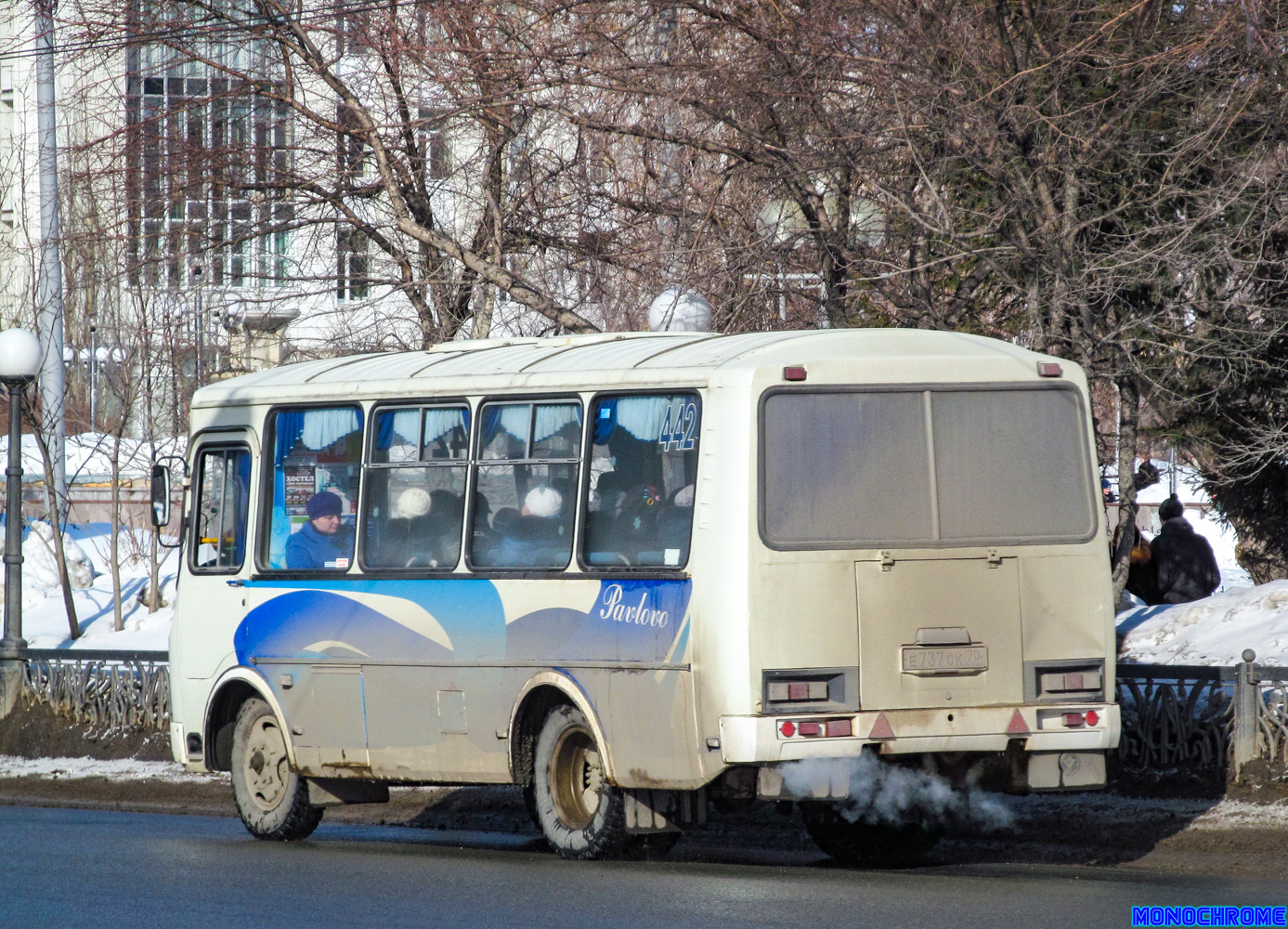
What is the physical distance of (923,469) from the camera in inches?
365

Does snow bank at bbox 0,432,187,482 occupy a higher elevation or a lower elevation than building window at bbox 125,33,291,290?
lower

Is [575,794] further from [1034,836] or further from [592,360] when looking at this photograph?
[1034,836]

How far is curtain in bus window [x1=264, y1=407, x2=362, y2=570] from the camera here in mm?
11211

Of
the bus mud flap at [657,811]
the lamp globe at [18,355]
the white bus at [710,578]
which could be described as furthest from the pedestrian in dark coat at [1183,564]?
the lamp globe at [18,355]

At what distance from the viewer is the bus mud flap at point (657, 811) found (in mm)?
9484

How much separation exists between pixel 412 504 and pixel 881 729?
3403 millimetres

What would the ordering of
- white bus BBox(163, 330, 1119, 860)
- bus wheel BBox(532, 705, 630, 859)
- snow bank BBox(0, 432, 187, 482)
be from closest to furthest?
white bus BBox(163, 330, 1119, 860) → bus wheel BBox(532, 705, 630, 859) → snow bank BBox(0, 432, 187, 482)

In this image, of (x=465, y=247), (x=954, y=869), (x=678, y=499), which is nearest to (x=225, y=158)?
(x=465, y=247)

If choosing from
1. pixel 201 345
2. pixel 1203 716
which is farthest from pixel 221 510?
pixel 201 345

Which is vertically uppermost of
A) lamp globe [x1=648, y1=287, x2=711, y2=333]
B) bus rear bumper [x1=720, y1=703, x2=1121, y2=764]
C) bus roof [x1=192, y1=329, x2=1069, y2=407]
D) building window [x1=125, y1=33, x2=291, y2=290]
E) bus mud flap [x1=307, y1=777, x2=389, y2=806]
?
building window [x1=125, y1=33, x2=291, y2=290]

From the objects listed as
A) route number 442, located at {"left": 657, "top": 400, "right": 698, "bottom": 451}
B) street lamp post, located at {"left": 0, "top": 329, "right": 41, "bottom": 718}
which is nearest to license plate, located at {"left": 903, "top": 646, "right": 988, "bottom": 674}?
route number 442, located at {"left": 657, "top": 400, "right": 698, "bottom": 451}

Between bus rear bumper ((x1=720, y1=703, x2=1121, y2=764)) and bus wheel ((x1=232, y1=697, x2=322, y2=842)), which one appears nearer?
Result: bus rear bumper ((x1=720, y1=703, x2=1121, y2=764))

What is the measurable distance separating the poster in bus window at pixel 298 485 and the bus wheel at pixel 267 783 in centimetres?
133

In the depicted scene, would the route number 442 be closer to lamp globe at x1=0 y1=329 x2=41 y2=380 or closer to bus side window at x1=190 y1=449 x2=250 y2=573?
bus side window at x1=190 y1=449 x2=250 y2=573
